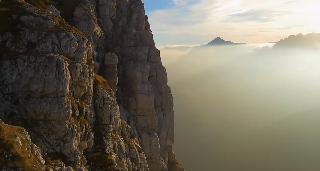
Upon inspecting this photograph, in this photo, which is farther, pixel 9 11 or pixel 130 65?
pixel 130 65

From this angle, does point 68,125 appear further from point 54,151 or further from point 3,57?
point 3,57

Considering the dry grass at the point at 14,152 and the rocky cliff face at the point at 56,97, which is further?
the rocky cliff face at the point at 56,97

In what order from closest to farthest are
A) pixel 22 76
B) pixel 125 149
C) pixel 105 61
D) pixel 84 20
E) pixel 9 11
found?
pixel 22 76, pixel 9 11, pixel 125 149, pixel 84 20, pixel 105 61

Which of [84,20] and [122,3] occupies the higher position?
[122,3]

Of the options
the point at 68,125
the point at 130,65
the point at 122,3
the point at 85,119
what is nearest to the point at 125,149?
the point at 85,119

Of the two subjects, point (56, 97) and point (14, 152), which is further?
point (56, 97)

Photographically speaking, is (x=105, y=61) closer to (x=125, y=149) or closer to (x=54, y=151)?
(x=125, y=149)

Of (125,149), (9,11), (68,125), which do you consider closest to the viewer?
(68,125)

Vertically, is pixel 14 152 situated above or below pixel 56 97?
below

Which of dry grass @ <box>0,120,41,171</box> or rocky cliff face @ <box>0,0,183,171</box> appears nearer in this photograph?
dry grass @ <box>0,120,41,171</box>

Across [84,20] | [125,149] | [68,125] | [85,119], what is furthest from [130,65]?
[68,125]

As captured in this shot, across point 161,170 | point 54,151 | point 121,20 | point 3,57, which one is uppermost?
point 121,20
